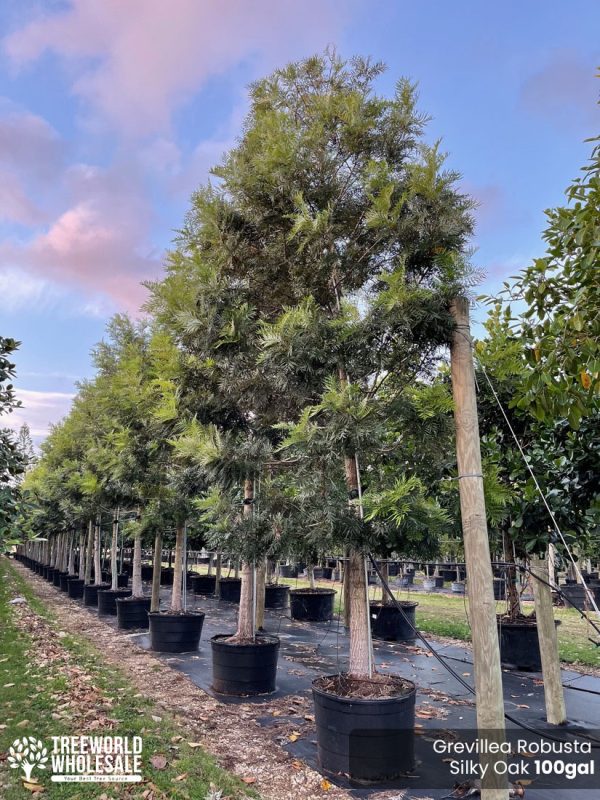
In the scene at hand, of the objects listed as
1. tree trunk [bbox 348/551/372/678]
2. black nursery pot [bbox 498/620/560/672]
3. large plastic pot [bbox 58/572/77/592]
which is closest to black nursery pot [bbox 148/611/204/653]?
black nursery pot [bbox 498/620/560/672]

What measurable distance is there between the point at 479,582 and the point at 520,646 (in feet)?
18.1

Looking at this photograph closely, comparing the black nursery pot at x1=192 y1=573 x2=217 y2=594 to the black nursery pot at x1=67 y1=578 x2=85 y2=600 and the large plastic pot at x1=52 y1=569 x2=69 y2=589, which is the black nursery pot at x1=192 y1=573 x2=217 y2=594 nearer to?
the black nursery pot at x1=67 y1=578 x2=85 y2=600

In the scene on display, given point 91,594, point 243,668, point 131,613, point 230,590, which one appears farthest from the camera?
point 230,590

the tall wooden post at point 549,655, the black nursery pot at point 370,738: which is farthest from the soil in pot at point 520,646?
the black nursery pot at point 370,738

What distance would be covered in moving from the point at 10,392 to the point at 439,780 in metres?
4.18

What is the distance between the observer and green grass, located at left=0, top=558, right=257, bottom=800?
3420 millimetres

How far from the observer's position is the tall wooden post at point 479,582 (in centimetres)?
277

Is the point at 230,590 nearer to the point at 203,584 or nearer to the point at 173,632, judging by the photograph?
the point at 203,584

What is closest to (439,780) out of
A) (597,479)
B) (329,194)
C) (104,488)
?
(597,479)

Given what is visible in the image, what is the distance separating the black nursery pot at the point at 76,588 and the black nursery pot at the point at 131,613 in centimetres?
661

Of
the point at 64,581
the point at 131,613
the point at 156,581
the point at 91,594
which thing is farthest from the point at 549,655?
the point at 64,581

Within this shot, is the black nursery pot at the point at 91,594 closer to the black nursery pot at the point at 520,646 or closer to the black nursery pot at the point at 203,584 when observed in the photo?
the black nursery pot at the point at 203,584

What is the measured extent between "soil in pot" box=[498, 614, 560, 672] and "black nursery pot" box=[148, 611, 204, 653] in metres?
4.57

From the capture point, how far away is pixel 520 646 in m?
7.39
